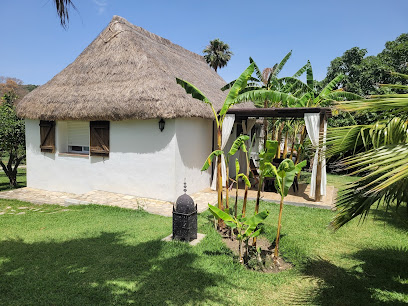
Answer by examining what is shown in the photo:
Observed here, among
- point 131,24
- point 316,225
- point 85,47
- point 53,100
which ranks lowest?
point 316,225

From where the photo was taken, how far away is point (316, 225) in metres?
6.20

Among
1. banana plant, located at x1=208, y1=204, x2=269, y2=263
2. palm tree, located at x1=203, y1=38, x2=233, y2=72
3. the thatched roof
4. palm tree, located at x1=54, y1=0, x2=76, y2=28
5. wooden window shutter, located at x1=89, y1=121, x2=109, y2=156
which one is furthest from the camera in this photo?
palm tree, located at x1=203, y1=38, x2=233, y2=72

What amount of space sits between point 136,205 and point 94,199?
56.6 inches

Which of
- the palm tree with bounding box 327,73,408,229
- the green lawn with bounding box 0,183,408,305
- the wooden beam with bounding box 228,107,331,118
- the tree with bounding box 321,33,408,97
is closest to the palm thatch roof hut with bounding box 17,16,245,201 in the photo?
the wooden beam with bounding box 228,107,331,118

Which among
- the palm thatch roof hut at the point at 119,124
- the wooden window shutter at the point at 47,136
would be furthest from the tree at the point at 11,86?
the palm thatch roof hut at the point at 119,124

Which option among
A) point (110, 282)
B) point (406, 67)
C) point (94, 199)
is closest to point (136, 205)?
point (94, 199)

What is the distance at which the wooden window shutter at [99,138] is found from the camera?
8.35 metres

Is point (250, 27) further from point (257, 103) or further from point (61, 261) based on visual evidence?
point (61, 261)

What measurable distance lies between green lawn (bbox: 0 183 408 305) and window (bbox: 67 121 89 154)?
3521 mm

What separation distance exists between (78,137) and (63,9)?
7001 millimetres

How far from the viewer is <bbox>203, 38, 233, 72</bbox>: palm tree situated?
26.8 meters

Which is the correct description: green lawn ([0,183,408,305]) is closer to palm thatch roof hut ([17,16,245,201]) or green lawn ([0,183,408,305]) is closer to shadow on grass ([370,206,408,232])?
shadow on grass ([370,206,408,232])

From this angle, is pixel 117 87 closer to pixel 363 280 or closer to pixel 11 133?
pixel 11 133

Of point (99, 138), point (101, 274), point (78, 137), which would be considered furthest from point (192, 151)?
point (101, 274)
